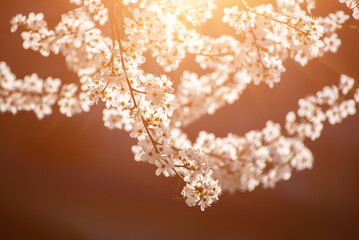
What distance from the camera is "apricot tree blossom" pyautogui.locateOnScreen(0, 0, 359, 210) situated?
117 inches

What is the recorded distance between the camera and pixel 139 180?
11633 millimetres

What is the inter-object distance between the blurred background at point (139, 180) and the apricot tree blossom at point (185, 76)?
1523 millimetres

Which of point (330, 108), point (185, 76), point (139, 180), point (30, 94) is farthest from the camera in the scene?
point (139, 180)

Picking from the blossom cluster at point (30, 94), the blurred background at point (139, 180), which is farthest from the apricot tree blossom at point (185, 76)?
the blurred background at point (139, 180)

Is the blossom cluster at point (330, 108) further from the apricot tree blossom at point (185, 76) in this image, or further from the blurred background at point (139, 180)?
the blurred background at point (139, 180)

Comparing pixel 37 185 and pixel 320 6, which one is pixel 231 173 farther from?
pixel 37 185

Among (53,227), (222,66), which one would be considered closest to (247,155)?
(222,66)

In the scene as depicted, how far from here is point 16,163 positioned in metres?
9.98

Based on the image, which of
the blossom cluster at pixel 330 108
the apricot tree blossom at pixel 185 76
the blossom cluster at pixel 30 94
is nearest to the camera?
the apricot tree blossom at pixel 185 76

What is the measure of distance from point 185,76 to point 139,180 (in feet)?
17.9

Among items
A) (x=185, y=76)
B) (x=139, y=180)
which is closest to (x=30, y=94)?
(x=185, y=76)

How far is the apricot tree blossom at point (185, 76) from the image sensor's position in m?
2.98

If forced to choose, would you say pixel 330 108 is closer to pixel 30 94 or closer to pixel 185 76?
pixel 185 76

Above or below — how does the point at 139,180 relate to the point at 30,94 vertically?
above
